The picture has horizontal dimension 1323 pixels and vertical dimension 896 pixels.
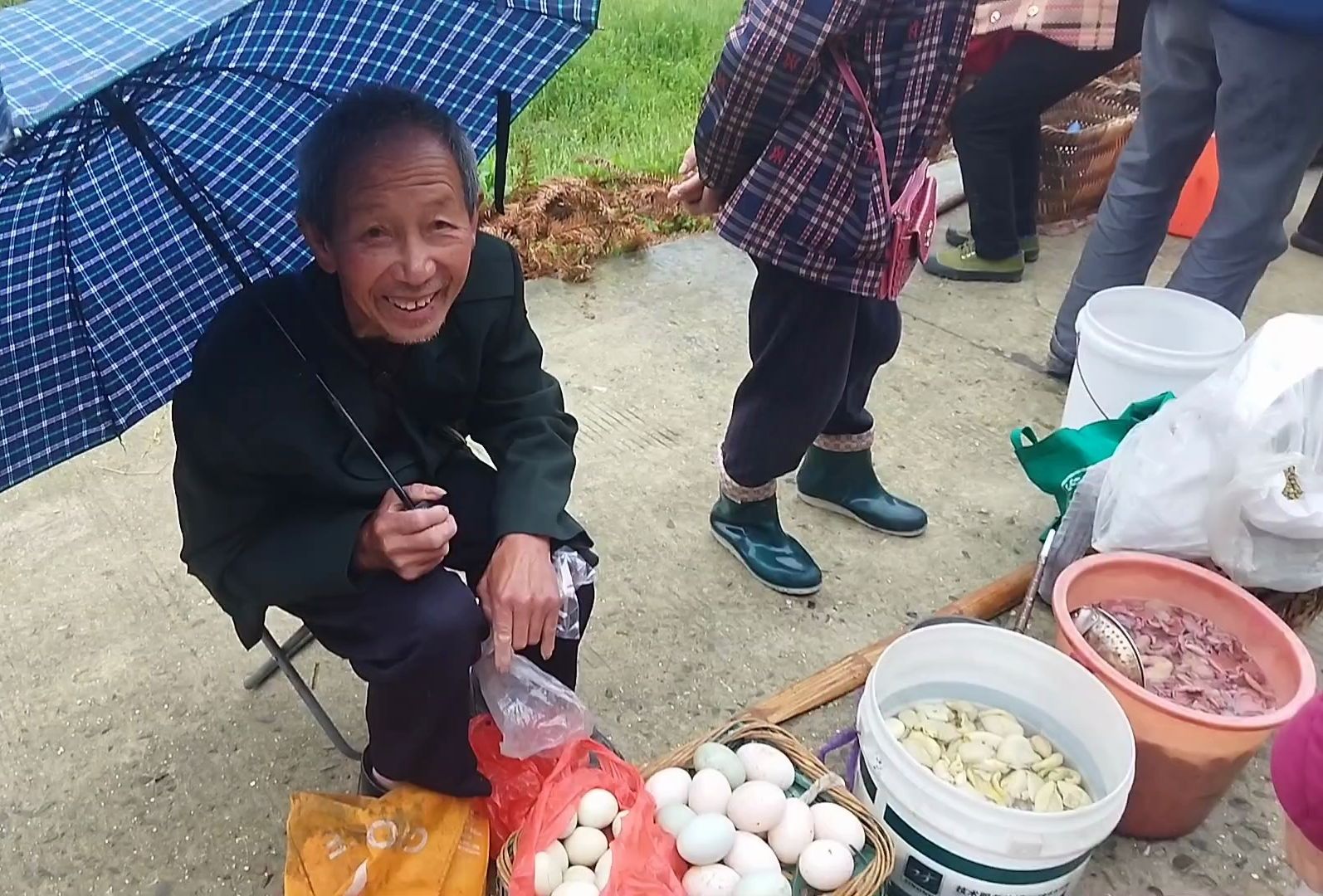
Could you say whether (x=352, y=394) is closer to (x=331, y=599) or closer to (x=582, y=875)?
(x=331, y=599)

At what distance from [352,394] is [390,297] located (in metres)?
0.19

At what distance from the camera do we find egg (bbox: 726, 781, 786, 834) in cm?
164

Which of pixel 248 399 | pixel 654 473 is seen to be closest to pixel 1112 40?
pixel 654 473

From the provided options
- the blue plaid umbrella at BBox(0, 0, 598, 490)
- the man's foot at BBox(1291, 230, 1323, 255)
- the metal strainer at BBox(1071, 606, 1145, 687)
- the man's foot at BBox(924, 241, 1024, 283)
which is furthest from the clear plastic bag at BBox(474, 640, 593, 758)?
the man's foot at BBox(1291, 230, 1323, 255)

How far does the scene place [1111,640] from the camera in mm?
1949

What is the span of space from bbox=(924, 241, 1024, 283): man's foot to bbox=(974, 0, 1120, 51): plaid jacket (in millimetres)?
837

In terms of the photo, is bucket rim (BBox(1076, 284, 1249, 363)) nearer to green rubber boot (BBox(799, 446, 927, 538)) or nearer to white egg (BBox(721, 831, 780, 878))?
green rubber boot (BBox(799, 446, 927, 538))

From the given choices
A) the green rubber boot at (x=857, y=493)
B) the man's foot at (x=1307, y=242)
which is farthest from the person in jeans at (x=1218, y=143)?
the man's foot at (x=1307, y=242)

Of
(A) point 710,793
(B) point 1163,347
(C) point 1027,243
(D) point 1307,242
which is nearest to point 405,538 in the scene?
(A) point 710,793

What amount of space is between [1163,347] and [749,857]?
1872 millimetres

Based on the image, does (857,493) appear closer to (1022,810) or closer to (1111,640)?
(1111,640)

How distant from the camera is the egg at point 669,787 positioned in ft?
5.49

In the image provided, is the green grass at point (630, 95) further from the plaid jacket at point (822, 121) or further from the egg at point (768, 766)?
the egg at point (768, 766)

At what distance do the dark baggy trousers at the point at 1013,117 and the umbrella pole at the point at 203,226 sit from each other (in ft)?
9.32
